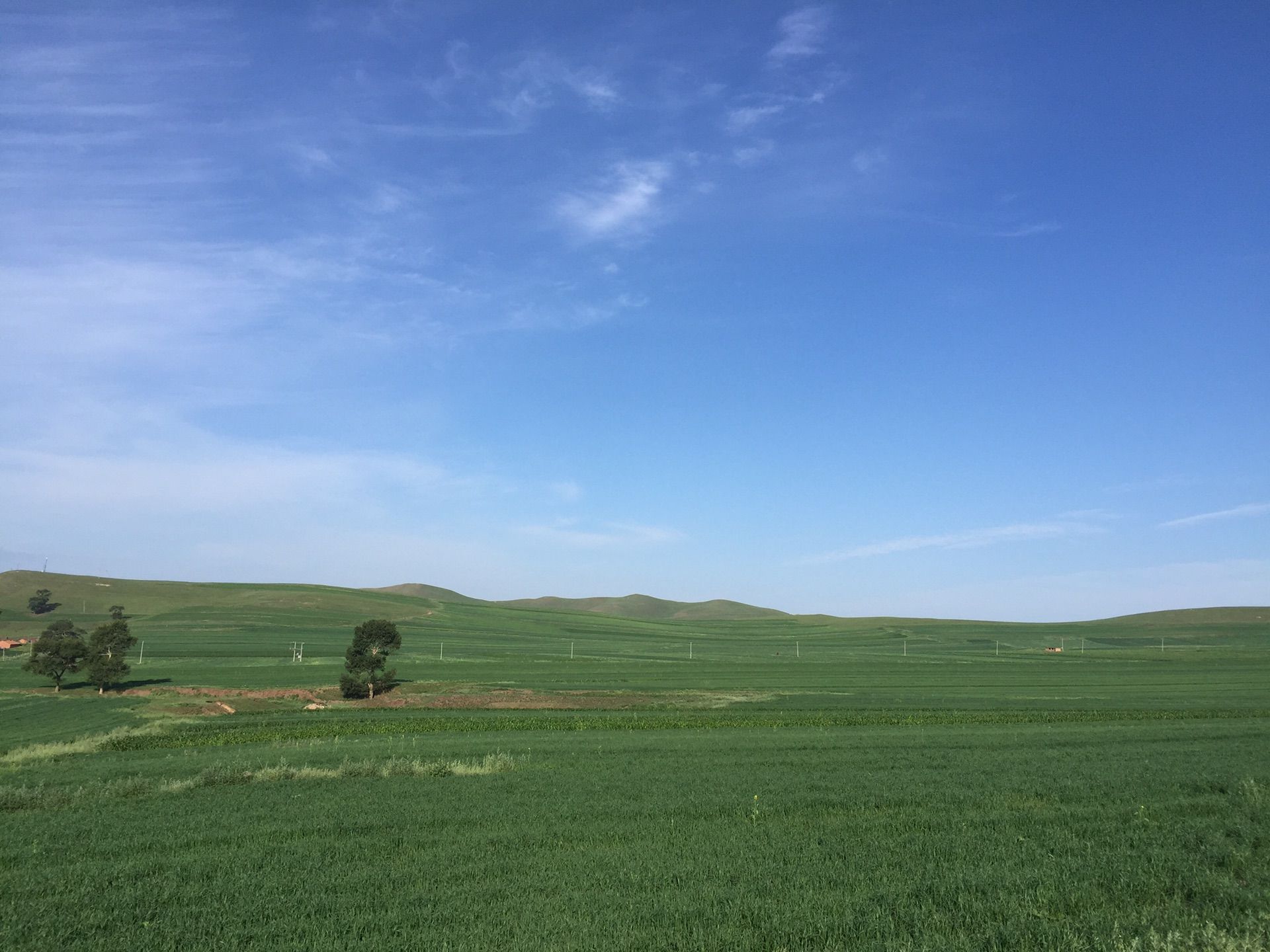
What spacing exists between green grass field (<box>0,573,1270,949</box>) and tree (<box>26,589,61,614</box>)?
145 metres

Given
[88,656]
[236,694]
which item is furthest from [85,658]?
[236,694]

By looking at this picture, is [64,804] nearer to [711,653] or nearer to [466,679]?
[466,679]

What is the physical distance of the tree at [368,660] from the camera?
66938mm

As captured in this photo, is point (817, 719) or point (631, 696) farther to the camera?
point (631, 696)

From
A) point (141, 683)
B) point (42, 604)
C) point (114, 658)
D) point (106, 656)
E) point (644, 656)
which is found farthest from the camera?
point (42, 604)

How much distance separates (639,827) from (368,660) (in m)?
52.8

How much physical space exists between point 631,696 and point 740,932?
171ft

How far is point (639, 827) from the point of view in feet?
66.5

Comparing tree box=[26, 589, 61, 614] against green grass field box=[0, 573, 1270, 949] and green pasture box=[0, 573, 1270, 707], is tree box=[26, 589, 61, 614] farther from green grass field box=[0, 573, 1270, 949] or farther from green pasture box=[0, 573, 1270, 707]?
green grass field box=[0, 573, 1270, 949]

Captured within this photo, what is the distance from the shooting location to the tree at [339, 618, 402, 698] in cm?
6694

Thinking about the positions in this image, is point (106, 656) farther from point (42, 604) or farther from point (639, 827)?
point (42, 604)

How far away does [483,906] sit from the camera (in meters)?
14.3

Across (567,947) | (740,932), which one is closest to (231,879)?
(567,947)

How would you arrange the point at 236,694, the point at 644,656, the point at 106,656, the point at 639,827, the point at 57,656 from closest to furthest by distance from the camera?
the point at 639,827 < the point at 236,694 < the point at 57,656 < the point at 106,656 < the point at 644,656
